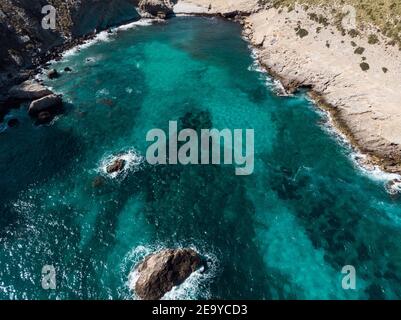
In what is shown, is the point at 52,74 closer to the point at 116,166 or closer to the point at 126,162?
the point at 126,162

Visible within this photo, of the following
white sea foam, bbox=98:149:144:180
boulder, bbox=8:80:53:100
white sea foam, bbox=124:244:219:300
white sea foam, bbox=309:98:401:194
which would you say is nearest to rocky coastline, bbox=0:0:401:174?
white sea foam, bbox=309:98:401:194

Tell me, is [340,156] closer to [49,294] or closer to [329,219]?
[329,219]

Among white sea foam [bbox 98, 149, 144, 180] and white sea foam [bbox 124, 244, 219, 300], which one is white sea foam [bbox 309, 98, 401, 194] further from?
white sea foam [bbox 98, 149, 144, 180]

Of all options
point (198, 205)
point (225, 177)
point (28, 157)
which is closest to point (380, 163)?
point (225, 177)

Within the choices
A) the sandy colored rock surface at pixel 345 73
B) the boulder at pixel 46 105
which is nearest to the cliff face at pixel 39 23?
the boulder at pixel 46 105

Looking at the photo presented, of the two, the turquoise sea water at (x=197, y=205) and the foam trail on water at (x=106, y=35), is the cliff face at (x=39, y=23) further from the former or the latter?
the turquoise sea water at (x=197, y=205)
